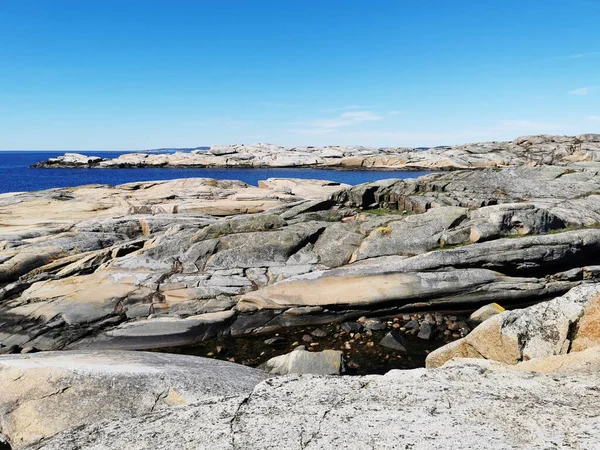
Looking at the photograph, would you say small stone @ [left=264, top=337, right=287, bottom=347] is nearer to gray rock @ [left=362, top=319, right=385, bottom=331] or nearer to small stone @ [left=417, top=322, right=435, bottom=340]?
gray rock @ [left=362, top=319, right=385, bottom=331]

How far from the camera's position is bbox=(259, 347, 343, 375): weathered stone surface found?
46.2ft

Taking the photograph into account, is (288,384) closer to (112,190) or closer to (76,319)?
(76,319)

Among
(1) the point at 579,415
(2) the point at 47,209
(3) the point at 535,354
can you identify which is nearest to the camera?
(1) the point at 579,415

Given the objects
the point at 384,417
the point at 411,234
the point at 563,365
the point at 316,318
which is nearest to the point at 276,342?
the point at 316,318

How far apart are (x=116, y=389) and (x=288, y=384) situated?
573 centimetres

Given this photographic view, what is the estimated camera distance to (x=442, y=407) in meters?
4.95

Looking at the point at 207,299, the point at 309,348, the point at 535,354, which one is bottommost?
the point at 309,348

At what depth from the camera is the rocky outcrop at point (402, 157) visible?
332 feet

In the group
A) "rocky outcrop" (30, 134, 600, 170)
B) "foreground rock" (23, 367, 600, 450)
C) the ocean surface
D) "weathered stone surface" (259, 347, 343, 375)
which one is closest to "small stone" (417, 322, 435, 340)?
"weathered stone surface" (259, 347, 343, 375)

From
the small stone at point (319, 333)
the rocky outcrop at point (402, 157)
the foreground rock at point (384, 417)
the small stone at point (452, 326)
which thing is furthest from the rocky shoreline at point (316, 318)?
the rocky outcrop at point (402, 157)

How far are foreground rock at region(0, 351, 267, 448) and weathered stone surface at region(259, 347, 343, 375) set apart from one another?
3400 mm

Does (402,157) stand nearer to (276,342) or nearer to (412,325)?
(412,325)

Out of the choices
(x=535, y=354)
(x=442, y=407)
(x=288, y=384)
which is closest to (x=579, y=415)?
(x=442, y=407)

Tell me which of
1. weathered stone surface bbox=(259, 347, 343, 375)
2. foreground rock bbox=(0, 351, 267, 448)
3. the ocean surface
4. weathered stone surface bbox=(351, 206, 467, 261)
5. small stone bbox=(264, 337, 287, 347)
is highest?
the ocean surface
